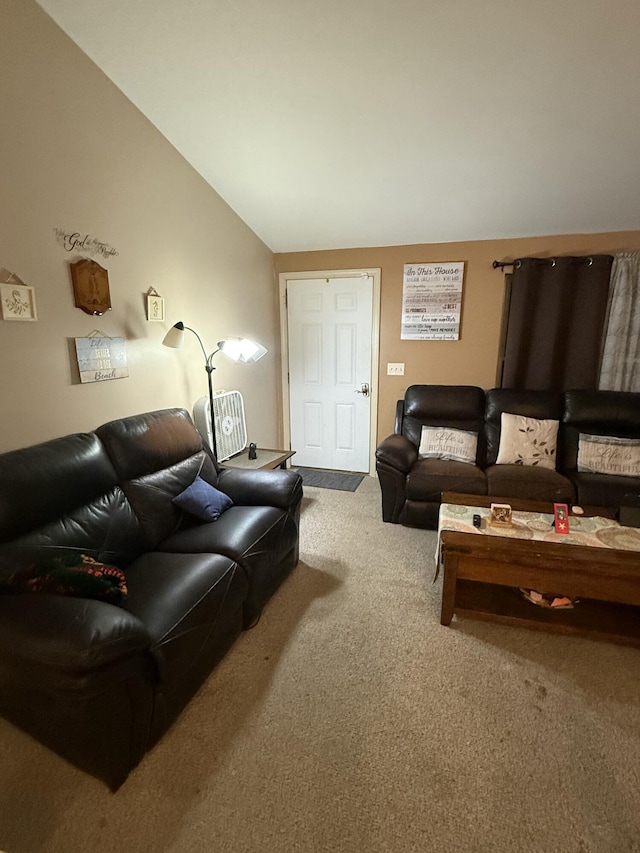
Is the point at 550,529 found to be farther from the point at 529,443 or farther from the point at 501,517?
the point at 529,443

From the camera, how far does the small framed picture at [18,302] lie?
171cm

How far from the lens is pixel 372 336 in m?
3.81

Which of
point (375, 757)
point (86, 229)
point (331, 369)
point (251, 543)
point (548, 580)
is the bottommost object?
point (375, 757)

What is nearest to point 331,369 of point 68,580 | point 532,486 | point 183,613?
point 532,486

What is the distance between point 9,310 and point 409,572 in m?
2.46

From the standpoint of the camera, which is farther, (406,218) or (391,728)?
(406,218)

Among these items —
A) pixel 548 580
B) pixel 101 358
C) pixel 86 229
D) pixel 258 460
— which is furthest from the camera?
pixel 258 460

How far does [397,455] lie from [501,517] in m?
0.99

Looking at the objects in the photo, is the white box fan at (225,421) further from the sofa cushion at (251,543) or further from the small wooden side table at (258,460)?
the sofa cushion at (251,543)

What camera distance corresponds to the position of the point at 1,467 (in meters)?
1.58

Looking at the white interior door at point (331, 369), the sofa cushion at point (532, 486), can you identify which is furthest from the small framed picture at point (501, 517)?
the white interior door at point (331, 369)

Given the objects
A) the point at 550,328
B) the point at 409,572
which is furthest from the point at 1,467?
the point at 550,328

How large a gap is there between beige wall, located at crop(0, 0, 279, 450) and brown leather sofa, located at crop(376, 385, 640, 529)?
5.50 ft

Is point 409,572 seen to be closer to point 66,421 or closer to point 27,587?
point 27,587
